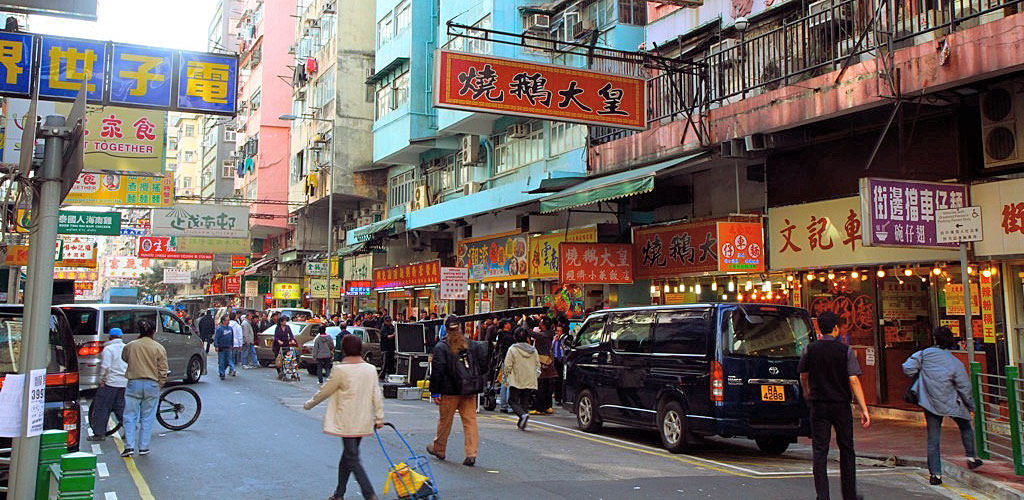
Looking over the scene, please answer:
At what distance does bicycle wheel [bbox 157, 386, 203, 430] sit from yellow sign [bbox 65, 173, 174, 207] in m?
11.4

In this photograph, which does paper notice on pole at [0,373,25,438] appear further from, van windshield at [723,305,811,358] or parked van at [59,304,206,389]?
parked van at [59,304,206,389]

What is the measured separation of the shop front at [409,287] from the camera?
3100cm

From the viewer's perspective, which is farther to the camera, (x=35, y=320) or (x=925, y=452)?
(x=925, y=452)

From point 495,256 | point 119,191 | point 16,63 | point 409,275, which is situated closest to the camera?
point 16,63

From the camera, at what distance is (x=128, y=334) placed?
17375mm

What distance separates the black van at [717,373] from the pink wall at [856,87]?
12.9 ft

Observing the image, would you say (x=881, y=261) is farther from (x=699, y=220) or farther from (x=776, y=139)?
(x=699, y=220)

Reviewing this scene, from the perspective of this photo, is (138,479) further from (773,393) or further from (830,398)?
(773,393)

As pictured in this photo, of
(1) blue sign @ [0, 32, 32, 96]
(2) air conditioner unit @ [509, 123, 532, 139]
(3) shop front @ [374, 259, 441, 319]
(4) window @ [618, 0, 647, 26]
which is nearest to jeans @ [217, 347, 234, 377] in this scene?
(3) shop front @ [374, 259, 441, 319]

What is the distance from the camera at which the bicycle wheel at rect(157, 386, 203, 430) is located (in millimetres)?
12305

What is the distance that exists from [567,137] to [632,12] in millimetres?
3536

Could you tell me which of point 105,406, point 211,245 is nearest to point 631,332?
point 105,406

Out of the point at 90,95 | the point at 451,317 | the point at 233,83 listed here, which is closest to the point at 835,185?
the point at 451,317

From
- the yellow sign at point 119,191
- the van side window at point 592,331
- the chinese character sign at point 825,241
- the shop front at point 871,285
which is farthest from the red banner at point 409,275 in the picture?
the van side window at point 592,331
